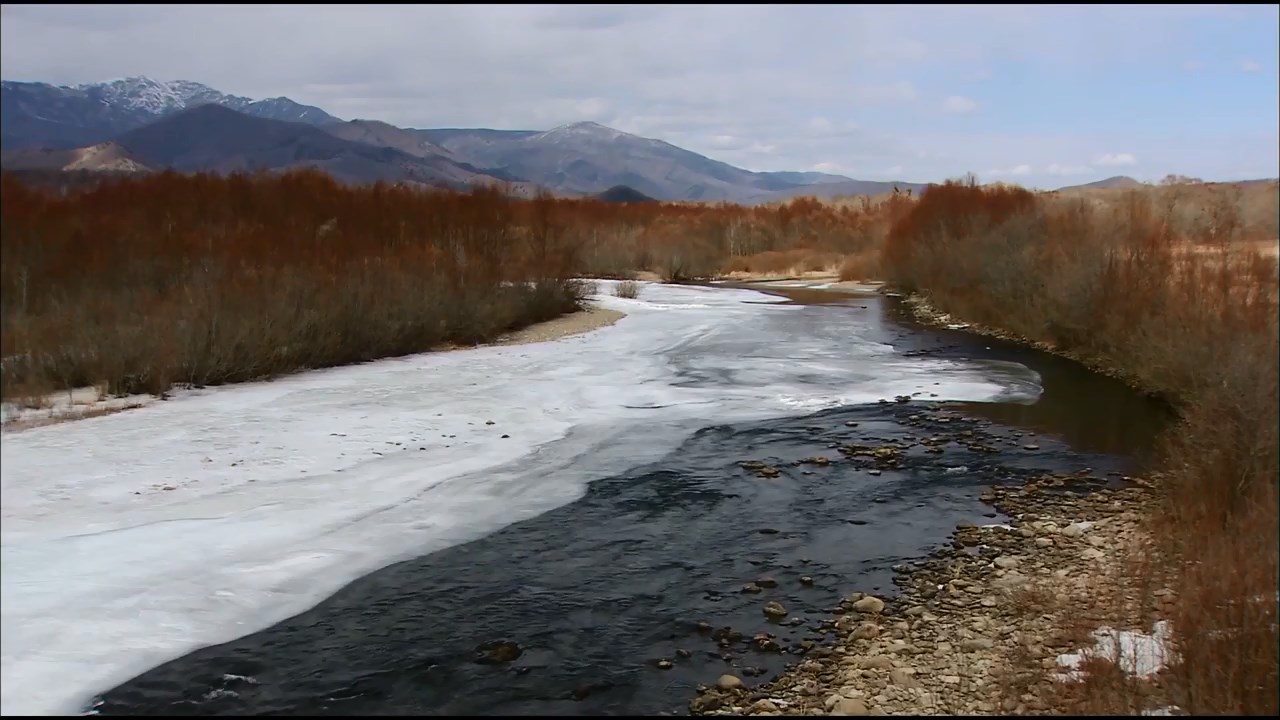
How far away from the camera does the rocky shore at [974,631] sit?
4.86m

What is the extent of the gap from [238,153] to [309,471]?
926 cm

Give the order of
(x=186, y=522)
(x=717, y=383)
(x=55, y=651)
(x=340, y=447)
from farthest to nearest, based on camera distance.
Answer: (x=717, y=383) < (x=340, y=447) < (x=186, y=522) < (x=55, y=651)

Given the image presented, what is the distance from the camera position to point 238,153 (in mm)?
15508

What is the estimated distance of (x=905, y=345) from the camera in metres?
20.4

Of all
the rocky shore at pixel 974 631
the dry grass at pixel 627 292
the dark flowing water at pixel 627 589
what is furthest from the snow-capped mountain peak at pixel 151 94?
the dry grass at pixel 627 292

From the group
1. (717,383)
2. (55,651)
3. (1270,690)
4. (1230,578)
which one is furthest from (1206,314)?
(55,651)

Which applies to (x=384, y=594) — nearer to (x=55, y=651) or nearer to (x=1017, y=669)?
(x=55, y=651)

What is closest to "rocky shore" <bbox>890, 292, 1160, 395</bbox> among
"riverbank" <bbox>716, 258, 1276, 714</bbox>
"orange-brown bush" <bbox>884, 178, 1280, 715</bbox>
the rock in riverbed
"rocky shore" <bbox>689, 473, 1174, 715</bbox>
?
"orange-brown bush" <bbox>884, 178, 1280, 715</bbox>

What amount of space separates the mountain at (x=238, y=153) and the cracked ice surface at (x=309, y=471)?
2.05 m

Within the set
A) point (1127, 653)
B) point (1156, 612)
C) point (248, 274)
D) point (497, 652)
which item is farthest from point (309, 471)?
point (1156, 612)

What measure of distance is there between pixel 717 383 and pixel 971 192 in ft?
59.3

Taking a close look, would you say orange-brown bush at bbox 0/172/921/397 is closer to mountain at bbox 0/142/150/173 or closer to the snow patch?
mountain at bbox 0/142/150/173

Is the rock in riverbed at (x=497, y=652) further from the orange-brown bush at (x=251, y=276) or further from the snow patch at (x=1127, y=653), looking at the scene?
the snow patch at (x=1127, y=653)

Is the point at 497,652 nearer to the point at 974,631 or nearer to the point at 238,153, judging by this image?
the point at 974,631
